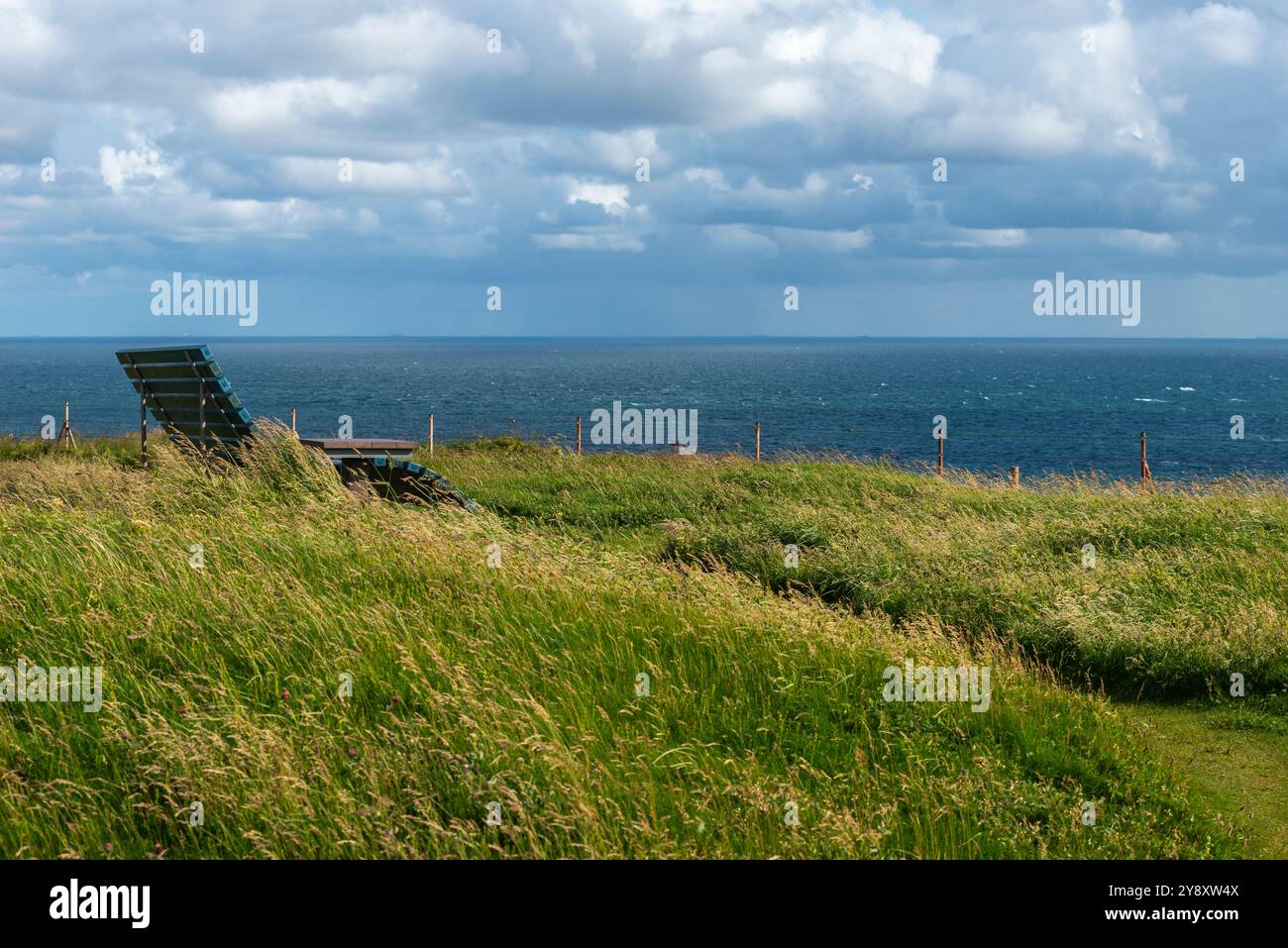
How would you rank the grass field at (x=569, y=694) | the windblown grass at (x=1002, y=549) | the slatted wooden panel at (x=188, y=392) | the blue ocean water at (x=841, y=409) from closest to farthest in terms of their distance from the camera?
the grass field at (x=569, y=694), the windblown grass at (x=1002, y=549), the slatted wooden panel at (x=188, y=392), the blue ocean water at (x=841, y=409)

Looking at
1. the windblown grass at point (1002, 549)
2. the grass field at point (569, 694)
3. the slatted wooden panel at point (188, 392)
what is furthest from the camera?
the slatted wooden panel at point (188, 392)

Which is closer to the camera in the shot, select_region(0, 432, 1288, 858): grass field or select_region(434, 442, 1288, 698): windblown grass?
select_region(0, 432, 1288, 858): grass field

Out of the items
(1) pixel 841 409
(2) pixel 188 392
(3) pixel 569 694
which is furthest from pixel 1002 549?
(1) pixel 841 409

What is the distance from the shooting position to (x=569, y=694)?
6.49m

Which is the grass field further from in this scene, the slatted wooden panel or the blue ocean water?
the blue ocean water

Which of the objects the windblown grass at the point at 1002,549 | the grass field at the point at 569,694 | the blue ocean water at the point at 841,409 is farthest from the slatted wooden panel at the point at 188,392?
the blue ocean water at the point at 841,409

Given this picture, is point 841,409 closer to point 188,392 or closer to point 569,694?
point 188,392

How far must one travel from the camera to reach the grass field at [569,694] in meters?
5.31

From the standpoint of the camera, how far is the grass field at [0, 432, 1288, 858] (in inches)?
209

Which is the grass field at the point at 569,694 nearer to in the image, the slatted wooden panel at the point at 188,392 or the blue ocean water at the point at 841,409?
the slatted wooden panel at the point at 188,392

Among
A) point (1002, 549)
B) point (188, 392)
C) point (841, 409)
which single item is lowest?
point (1002, 549)

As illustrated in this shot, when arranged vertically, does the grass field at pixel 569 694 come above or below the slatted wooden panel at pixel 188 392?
below

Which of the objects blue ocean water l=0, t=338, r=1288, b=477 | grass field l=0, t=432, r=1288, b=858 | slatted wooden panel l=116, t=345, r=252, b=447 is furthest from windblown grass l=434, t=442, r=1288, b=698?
blue ocean water l=0, t=338, r=1288, b=477
